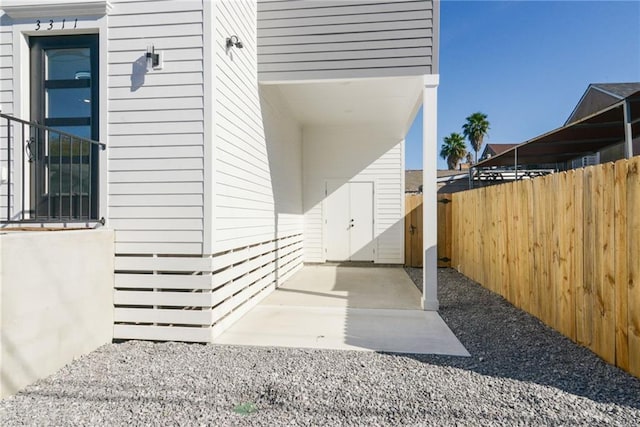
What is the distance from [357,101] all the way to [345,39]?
5.22 ft

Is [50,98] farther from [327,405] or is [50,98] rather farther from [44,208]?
[327,405]

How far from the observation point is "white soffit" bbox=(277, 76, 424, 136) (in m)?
4.93

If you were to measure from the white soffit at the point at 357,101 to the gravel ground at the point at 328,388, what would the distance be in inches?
133

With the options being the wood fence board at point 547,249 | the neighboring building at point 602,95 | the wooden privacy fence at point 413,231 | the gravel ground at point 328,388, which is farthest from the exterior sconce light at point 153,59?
the neighboring building at point 602,95

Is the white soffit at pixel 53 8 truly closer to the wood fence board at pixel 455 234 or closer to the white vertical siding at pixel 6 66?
the white vertical siding at pixel 6 66

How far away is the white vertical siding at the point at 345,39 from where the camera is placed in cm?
422

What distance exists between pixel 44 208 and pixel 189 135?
1637 millimetres

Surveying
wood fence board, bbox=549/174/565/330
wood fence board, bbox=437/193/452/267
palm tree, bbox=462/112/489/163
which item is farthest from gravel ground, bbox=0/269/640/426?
palm tree, bbox=462/112/489/163

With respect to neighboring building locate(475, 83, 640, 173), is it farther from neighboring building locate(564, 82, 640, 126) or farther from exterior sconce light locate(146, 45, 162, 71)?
exterior sconce light locate(146, 45, 162, 71)

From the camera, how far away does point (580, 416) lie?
1.87 m

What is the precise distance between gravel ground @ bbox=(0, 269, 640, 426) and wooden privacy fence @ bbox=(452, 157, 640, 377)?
Answer: 0.81 feet

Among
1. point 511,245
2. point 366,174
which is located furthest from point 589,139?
point 366,174

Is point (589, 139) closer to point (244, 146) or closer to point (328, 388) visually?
point (244, 146)

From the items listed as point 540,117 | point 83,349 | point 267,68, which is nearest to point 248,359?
point 83,349
